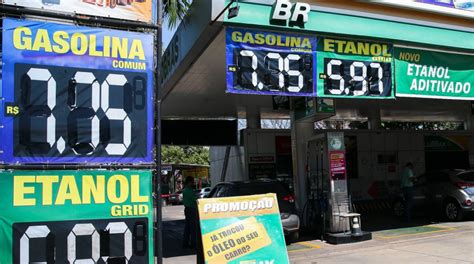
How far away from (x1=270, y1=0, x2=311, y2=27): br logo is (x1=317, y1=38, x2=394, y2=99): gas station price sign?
2.51ft

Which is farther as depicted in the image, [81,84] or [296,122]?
[296,122]

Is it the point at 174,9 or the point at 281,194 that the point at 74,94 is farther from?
the point at 281,194

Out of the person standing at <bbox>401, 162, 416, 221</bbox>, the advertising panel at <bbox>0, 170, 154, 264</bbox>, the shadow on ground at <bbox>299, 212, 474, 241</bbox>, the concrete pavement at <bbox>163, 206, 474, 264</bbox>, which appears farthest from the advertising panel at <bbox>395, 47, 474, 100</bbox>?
the advertising panel at <bbox>0, 170, 154, 264</bbox>

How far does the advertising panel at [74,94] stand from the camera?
16.6 feet

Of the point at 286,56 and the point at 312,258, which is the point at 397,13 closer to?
the point at 286,56

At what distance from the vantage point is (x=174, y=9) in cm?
1072

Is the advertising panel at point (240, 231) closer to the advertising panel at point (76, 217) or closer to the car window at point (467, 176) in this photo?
the advertising panel at point (76, 217)

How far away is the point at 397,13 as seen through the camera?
37.8 feet

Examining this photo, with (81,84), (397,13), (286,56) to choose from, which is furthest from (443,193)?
(81,84)

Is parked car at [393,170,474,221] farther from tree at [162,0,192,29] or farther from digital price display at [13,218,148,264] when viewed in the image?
digital price display at [13,218,148,264]

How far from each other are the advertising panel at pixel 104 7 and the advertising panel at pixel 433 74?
750cm

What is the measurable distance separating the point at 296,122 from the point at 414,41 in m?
3.66

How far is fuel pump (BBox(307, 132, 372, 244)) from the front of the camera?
1182 cm

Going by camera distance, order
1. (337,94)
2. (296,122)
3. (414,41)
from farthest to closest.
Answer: (296,122) → (414,41) → (337,94)
